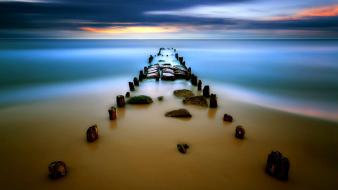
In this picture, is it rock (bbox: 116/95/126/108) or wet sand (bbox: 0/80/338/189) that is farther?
rock (bbox: 116/95/126/108)

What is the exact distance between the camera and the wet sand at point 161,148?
14.0ft

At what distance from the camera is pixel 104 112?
8117mm

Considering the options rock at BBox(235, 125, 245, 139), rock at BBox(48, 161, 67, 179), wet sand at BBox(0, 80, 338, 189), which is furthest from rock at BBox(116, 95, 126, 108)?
rock at BBox(235, 125, 245, 139)

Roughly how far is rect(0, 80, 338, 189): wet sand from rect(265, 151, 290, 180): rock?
134mm

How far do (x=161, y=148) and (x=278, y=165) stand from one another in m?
2.52

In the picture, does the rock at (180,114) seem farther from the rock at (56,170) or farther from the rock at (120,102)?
the rock at (56,170)

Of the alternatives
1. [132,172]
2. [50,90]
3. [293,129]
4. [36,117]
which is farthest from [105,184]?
[50,90]

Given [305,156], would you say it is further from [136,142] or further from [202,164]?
[136,142]

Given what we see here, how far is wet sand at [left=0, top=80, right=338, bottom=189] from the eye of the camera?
427cm

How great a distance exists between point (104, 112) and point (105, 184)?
4241mm

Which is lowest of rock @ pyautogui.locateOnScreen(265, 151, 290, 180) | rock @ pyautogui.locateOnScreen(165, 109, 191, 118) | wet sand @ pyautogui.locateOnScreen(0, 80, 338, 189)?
wet sand @ pyautogui.locateOnScreen(0, 80, 338, 189)

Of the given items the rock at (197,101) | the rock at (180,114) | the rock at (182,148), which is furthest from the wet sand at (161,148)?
the rock at (197,101)

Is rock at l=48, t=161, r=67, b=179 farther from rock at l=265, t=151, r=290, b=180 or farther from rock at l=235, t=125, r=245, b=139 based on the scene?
rock at l=235, t=125, r=245, b=139

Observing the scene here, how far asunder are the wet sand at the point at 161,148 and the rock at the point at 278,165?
0.13 m
